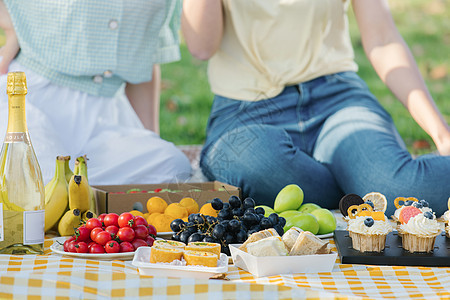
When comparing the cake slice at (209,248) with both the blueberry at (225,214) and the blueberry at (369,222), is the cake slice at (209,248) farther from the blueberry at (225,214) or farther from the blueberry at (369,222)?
the blueberry at (369,222)

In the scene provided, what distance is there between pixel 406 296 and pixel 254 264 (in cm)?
31

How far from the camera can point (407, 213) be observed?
1473mm

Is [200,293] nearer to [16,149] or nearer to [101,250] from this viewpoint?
[101,250]

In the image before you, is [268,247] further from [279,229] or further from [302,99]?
[302,99]

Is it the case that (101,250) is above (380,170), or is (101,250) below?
below

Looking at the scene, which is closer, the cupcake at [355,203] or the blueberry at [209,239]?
the blueberry at [209,239]

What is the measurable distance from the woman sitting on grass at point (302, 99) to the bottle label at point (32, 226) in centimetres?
78

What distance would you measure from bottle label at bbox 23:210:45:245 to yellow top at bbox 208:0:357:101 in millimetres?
1095

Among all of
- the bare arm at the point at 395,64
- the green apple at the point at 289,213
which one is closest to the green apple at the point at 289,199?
the green apple at the point at 289,213

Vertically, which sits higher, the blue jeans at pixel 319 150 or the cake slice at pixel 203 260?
the blue jeans at pixel 319 150

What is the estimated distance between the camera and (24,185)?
4.60 feet

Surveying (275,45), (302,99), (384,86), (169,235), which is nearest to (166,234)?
(169,235)

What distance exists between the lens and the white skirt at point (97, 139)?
213 cm

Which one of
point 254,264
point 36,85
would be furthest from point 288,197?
point 36,85
